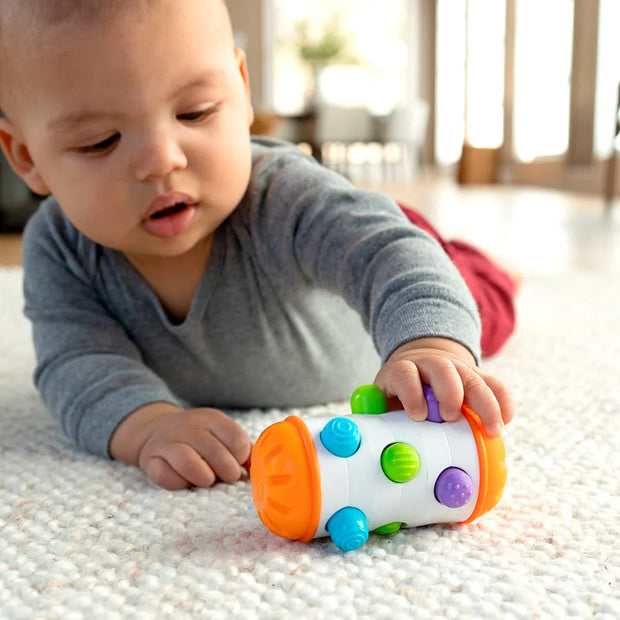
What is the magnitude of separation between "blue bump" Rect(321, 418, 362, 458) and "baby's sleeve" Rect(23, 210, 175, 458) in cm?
24

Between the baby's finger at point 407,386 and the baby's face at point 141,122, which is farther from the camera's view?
the baby's face at point 141,122

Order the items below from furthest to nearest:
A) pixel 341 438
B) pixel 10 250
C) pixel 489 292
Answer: pixel 10 250
pixel 489 292
pixel 341 438

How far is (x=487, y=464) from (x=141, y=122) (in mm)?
322

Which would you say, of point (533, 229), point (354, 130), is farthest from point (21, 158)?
Answer: point (354, 130)

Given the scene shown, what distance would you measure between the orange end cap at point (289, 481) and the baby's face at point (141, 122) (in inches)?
9.0

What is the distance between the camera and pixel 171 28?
1.91 ft

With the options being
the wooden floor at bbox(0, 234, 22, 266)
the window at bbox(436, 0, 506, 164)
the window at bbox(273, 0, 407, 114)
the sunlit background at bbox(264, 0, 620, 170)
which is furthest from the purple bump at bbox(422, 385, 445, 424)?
the window at bbox(273, 0, 407, 114)

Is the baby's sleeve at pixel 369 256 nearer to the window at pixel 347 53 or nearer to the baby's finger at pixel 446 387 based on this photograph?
the baby's finger at pixel 446 387

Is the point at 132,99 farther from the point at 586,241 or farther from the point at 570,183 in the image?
the point at 570,183

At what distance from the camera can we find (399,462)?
1.42ft

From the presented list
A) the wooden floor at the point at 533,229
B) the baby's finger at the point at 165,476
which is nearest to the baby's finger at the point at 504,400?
the baby's finger at the point at 165,476

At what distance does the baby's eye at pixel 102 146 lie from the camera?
590 millimetres

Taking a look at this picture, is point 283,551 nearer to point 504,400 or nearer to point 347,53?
point 504,400

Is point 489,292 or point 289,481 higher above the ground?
point 289,481
